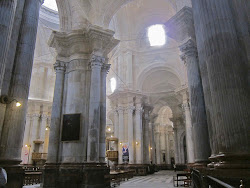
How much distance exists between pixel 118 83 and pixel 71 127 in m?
12.1

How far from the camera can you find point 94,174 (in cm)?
935

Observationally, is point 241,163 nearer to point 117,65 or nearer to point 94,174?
point 94,174

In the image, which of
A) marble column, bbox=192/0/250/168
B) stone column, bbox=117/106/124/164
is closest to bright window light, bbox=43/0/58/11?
stone column, bbox=117/106/124/164

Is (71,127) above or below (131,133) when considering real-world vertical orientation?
below

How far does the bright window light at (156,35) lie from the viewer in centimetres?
2391

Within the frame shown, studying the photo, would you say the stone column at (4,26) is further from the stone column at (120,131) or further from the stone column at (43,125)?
the stone column at (43,125)

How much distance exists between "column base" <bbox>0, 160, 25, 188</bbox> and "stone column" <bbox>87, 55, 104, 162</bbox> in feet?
13.2

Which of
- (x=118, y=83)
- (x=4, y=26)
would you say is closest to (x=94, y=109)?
(x=4, y=26)

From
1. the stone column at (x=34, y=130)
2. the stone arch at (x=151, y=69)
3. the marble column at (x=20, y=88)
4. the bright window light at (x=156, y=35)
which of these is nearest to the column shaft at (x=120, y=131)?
the stone arch at (x=151, y=69)

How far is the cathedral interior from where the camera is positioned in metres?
4.99

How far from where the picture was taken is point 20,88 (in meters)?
6.42

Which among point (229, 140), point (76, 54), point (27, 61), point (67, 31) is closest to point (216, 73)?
point (229, 140)

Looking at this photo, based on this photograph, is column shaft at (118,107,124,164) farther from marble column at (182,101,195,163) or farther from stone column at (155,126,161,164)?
stone column at (155,126,161,164)

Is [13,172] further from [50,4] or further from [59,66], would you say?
[50,4]
